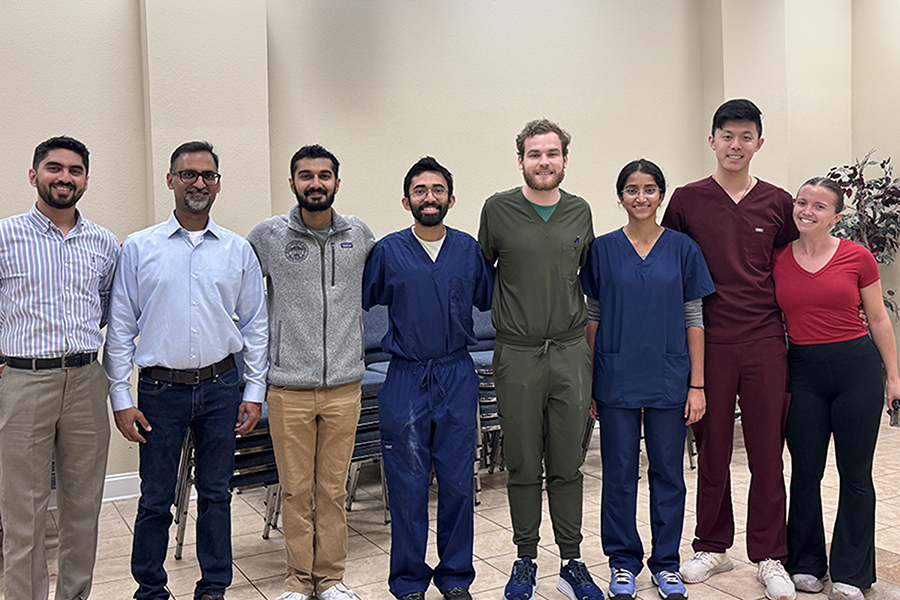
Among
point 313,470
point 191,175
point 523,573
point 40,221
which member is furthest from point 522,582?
point 40,221

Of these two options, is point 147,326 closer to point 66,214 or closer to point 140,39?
point 66,214

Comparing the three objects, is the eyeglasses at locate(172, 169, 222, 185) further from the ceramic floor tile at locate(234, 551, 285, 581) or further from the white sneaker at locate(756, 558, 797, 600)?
the white sneaker at locate(756, 558, 797, 600)

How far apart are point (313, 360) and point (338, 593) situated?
855mm

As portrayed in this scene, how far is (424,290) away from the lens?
113 inches

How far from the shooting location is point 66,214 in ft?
8.76

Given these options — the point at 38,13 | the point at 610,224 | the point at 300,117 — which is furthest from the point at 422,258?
the point at 610,224

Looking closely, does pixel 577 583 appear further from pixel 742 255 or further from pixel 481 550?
pixel 742 255

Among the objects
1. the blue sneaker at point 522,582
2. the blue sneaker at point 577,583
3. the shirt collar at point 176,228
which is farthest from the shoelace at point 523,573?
the shirt collar at point 176,228

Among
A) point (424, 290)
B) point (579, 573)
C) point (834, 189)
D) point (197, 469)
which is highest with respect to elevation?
point (834, 189)

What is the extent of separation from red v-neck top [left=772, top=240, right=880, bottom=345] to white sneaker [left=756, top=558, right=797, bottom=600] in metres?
0.86

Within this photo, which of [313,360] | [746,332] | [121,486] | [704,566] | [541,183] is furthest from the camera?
[121,486]

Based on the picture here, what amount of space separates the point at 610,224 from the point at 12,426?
432cm

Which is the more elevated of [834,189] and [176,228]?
[834,189]

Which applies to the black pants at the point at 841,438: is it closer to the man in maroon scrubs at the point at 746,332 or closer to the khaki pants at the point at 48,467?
the man in maroon scrubs at the point at 746,332
